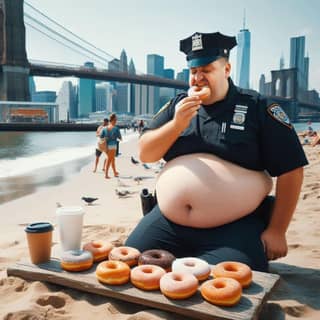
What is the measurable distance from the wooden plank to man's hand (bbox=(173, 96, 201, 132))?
74 centimetres

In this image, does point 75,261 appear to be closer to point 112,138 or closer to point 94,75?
point 112,138

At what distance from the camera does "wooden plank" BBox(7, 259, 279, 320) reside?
135 cm

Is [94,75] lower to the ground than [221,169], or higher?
higher

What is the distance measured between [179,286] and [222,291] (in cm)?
16

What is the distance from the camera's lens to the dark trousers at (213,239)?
1713 millimetres

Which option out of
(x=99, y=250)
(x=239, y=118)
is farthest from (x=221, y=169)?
(x=99, y=250)

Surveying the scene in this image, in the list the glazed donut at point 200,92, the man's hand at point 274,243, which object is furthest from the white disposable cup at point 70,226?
the man's hand at point 274,243

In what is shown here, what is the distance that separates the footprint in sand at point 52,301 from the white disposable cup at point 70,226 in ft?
0.95

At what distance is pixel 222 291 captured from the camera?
1372 millimetres

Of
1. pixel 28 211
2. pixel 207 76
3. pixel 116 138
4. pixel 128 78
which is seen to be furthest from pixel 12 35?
pixel 207 76

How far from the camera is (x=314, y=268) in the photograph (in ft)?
6.80

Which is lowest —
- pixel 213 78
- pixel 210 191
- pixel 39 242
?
pixel 39 242

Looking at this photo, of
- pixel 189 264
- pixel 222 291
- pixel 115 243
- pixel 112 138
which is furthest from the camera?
pixel 112 138

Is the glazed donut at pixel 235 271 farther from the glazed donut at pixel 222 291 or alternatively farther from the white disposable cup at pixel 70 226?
the white disposable cup at pixel 70 226
